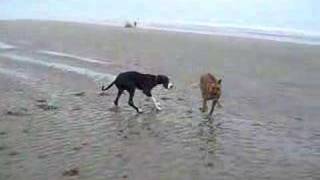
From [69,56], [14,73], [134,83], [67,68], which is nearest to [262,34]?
[69,56]

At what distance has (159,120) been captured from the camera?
9469mm

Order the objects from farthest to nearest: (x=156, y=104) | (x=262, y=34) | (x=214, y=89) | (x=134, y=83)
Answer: (x=262, y=34) → (x=134, y=83) → (x=156, y=104) → (x=214, y=89)

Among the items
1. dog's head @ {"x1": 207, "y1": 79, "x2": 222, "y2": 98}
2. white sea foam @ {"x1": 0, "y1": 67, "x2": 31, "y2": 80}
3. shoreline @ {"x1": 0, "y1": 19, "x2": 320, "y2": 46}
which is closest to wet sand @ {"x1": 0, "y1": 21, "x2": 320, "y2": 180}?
white sea foam @ {"x1": 0, "y1": 67, "x2": 31, "y2": 80}

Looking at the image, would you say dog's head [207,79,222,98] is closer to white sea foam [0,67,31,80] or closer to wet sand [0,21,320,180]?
wet sand [0,21,320,180]

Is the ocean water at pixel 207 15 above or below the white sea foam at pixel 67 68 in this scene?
above

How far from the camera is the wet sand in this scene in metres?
6.94

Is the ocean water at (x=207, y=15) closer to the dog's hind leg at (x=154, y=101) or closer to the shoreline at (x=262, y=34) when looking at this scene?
the shoreline at (x=262, y=34)

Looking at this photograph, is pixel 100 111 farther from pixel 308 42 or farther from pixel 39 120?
pixel 308 42

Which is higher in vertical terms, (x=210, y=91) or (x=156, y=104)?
(x=210, y=91)

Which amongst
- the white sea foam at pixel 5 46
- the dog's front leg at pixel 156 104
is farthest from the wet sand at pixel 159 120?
the white sea foam at pixel 5 46

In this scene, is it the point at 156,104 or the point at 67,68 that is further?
the point at 67,68

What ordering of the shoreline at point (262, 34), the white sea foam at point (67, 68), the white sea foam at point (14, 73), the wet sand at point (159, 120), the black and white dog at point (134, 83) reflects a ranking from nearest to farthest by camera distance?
the wet sand at point (159, 120), the black and white dog at point (134, 83), the white sea foam at point (14, 73), the white sea foam at point (67, 68), the shoreline at point (262, 34)

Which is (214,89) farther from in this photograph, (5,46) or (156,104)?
(5,46)

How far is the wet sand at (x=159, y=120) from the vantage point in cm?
694
